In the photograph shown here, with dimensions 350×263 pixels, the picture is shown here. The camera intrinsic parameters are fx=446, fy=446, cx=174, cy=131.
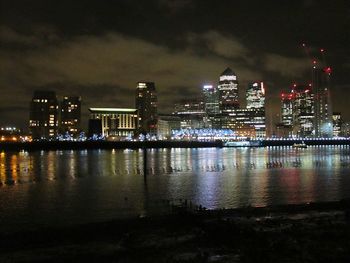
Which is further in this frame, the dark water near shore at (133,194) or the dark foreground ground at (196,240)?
the dark water near shore at (133,194)

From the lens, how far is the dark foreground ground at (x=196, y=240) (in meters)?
16.2

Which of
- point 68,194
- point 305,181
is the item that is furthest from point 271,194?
point 68,194

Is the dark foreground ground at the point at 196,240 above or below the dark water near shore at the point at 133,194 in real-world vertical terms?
above

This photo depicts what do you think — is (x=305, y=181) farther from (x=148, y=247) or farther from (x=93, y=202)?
(x=148, y=247)

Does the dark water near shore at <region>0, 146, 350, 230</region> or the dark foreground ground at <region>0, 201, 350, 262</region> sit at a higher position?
the dark foreground ground at <region>0, 201, 350, 262</region>

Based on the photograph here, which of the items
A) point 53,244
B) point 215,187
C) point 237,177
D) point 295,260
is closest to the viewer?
point 295,260

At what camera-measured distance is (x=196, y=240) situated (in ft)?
61.0

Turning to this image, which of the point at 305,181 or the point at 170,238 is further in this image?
the point at 305,181

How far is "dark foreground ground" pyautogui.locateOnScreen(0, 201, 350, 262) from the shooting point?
16.2 meters

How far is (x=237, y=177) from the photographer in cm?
5309

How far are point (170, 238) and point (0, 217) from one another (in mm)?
13800

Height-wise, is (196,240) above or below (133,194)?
above

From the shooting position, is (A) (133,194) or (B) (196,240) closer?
(B) (196,240)

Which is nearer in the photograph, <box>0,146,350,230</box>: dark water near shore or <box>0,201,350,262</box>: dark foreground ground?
<box>0,201,350,262</box>: dark foreground ground
